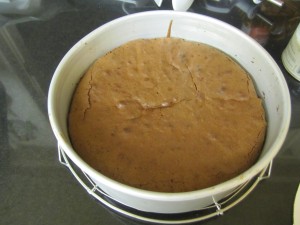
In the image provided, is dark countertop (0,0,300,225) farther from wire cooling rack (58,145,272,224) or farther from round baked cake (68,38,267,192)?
round baked cake (68,38,267,192)

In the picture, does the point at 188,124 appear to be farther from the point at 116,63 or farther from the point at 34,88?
the point at 34,88

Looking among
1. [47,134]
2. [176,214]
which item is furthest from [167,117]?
[47,134]

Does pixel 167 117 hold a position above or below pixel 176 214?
above

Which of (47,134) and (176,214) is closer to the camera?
(176,214)

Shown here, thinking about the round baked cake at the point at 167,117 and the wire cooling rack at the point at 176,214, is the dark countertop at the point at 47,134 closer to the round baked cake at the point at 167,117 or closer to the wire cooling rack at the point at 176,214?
the wire cooling rack at the point at 176,214

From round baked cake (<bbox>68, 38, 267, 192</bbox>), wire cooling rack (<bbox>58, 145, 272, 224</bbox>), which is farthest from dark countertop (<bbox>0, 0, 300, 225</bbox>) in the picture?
round baked cake (<bbox>68, 38, 267, 192</bbox>)

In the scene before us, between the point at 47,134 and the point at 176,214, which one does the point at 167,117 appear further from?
the point at 47,134

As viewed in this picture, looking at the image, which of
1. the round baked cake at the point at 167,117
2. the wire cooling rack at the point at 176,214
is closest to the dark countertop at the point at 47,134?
the wire cooling rack at the point at 176,214
